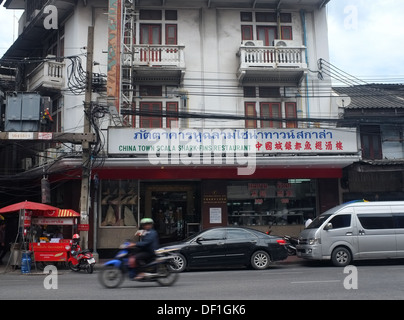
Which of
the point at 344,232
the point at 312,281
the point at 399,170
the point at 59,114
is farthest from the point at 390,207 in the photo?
the point at 59,114

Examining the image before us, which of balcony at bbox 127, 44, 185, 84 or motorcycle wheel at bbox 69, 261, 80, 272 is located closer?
motorcycle wheel at bbox 69, 261, 80, 272

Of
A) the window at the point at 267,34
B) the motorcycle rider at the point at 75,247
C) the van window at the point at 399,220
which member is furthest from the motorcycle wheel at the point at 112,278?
the window at the point at 267,34

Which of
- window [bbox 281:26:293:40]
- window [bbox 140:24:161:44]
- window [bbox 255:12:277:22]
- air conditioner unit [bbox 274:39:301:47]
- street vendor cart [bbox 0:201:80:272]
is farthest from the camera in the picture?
window [bbox 255:12:277:22]

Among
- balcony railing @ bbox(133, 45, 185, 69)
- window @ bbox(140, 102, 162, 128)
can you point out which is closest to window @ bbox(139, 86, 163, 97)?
window @ bbox(140, 102, 162, 128)

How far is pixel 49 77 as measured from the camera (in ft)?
61.2

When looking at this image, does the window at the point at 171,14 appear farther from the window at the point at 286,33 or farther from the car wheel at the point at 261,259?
the car wheel at the point at 261,259

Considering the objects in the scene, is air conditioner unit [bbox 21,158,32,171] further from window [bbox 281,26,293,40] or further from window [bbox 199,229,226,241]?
window [bbox 281,26,293,40]

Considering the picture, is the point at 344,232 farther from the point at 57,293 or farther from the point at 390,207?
the point at 57,293

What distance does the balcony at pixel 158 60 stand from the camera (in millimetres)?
18203

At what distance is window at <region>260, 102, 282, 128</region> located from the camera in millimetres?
19312

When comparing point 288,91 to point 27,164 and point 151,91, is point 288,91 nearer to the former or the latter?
point 151,91

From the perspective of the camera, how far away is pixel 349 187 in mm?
19328

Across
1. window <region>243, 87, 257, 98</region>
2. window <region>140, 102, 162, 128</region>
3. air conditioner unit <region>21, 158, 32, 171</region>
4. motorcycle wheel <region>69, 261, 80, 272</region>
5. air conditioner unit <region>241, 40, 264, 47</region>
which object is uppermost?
air conditioner unit <region>241, 40, 264, 47</region>

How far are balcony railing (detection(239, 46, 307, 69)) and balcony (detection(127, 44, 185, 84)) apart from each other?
277cm
